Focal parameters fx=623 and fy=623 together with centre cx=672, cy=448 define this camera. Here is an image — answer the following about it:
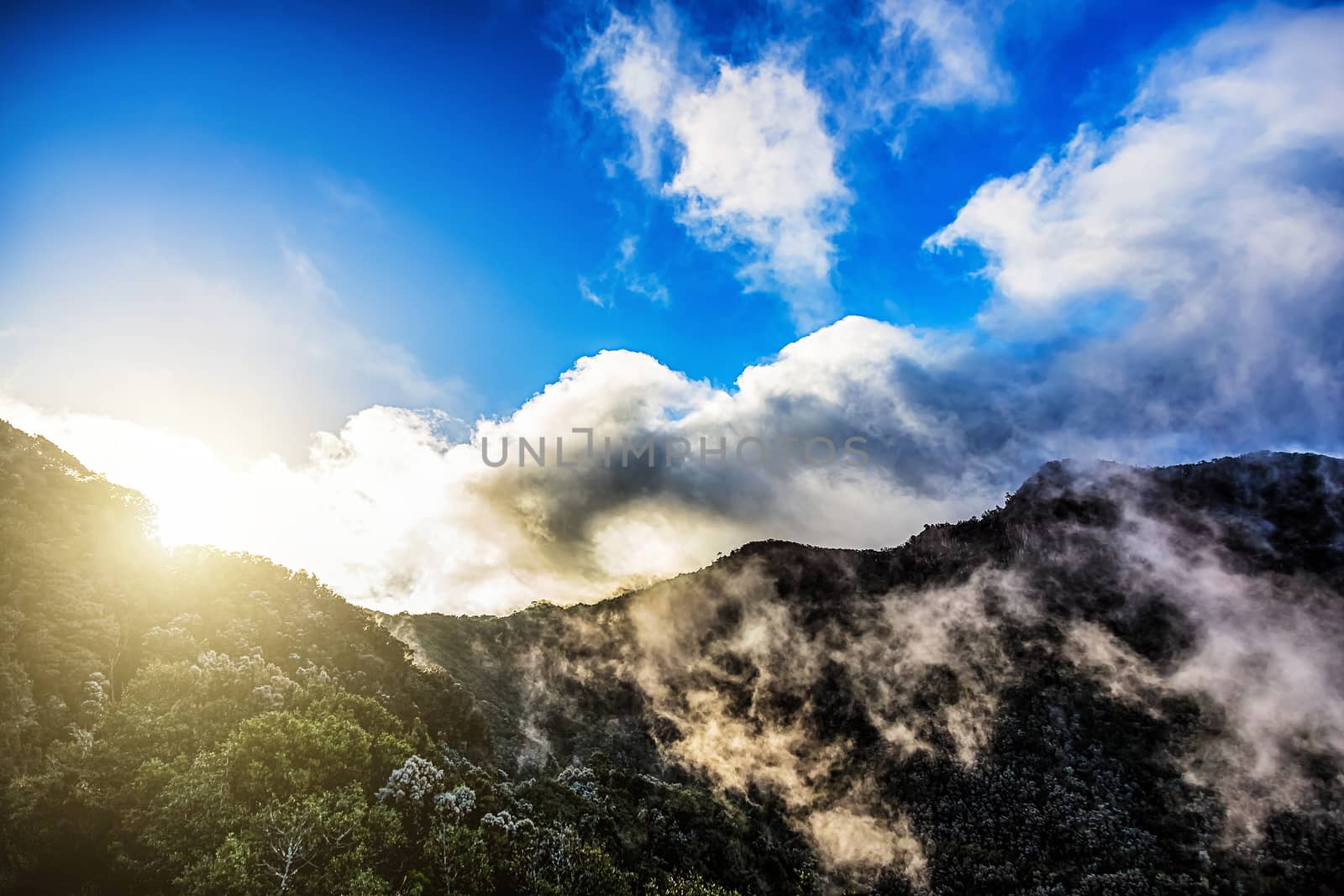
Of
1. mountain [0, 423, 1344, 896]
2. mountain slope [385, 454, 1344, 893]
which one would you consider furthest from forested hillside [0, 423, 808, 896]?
mountain slope [385, 454, 1344, 893]

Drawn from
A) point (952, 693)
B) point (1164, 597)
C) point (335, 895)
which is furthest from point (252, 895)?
point (1164, 597)

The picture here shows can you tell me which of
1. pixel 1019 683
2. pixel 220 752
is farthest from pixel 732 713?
pixel 220 752

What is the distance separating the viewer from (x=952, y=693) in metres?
127

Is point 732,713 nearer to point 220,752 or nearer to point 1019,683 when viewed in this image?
point 1019,683

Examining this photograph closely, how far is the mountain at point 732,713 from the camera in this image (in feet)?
149

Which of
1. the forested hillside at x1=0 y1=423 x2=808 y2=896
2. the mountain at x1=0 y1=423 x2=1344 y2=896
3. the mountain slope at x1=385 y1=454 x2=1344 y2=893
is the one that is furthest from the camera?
the mountain slope at x1=385 y1=454 x2=1344 y2=893

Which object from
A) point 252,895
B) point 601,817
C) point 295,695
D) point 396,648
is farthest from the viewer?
point 396,648

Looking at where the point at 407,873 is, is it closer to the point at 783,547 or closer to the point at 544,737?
the point at 544,737

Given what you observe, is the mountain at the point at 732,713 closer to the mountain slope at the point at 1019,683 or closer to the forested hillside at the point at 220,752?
the forested hillside at the point at 220,752

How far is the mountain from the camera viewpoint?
45.4 m

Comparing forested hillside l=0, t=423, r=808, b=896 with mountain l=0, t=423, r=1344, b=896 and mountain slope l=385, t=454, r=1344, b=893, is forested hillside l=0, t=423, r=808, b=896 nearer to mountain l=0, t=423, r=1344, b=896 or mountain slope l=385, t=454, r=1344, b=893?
→ mountain l=0, t=423, r=1344, b=896

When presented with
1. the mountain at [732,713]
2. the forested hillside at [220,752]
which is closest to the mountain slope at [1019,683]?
the mountain at [732,713]

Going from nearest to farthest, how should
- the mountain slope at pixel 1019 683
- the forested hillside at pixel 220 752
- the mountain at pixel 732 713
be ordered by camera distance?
the forested hillside at pixel 220 752, the mountain at pixel 732 713, the mountain slope at pixel 1019 683

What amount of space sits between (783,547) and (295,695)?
139m
